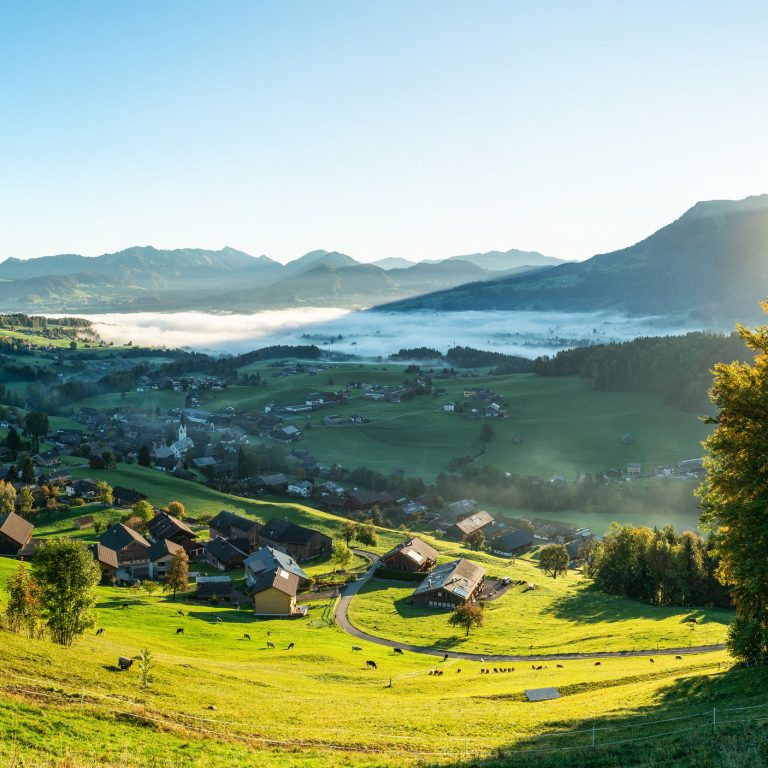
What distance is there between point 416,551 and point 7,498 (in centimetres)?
5977

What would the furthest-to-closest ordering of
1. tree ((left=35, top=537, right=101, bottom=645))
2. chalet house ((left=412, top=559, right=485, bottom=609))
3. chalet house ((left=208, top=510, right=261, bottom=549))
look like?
chalet house ((left=208, top=510, right=261, bottom=549)) → chalet house ((left=412, top=559, right=485, bottom=609)) → tree ((left=35, top=537, right=101, bottom=645))

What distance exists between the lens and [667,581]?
77.4 m

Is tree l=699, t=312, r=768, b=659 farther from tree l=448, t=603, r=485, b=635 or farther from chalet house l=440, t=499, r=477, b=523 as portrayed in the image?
chalet house l=440, t=499, r=477, b=523

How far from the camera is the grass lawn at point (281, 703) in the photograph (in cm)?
2383

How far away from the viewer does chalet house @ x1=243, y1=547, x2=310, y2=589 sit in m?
78.7

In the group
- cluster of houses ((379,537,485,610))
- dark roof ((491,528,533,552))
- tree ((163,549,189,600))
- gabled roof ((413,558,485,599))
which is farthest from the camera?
dark roof ((491,528,533,552))

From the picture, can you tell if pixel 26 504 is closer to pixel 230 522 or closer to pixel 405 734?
pixel 230 522

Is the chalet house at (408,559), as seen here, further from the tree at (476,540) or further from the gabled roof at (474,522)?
the gabled roof at (474,522)

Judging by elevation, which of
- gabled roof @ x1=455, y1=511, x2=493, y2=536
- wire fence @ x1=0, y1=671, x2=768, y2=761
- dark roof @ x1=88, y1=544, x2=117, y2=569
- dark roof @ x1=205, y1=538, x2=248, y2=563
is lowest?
gabled roof @ x1=455, y1=511, x2=493, y2=536

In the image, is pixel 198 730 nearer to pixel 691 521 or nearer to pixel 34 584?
pixel 34 584

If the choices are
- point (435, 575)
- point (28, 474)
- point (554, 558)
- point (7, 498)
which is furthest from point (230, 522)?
point (554, 558)

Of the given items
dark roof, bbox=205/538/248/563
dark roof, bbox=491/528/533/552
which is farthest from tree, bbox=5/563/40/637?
dark roof, bbox=491/528/533/552

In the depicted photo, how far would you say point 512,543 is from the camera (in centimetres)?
11369

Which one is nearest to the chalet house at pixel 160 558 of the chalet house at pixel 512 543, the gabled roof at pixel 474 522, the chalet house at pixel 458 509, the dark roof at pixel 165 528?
the dark roof at pixel 165 528
